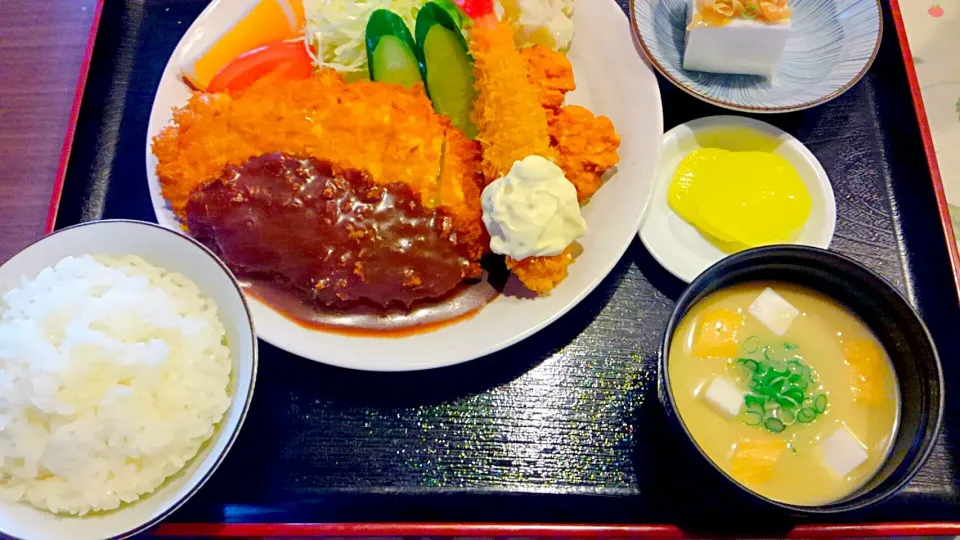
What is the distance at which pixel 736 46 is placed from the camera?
2.17m

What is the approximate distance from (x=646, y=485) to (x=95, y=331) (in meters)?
1.55

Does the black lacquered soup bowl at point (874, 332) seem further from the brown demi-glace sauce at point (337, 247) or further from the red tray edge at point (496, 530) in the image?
the brown demi-glace sauce at point (337, 247)

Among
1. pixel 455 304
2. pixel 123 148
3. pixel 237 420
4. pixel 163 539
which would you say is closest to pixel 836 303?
pixel 455 304

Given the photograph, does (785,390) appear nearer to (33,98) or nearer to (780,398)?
(780,398)

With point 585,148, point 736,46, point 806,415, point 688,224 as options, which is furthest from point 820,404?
point 736,46

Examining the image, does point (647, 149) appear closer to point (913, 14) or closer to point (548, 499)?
point (548, 499)

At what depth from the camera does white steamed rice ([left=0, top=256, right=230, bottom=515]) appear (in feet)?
4.73

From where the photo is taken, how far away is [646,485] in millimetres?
1801

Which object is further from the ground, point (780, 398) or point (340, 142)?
point (340, 142)

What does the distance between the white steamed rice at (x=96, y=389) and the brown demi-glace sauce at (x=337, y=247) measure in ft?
1.33

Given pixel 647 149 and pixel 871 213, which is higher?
pixel 647 149

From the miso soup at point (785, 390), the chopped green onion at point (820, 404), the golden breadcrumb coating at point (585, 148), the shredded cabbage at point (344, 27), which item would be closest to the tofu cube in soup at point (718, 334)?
the miso soup at point (785, 390)

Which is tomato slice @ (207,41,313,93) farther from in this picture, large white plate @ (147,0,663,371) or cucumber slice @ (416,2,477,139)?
cucumber slice @ (416,2,477,139)

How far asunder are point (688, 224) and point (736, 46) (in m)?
0.67
